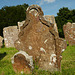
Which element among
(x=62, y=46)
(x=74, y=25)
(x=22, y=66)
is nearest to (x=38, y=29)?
(x=62, y=46)

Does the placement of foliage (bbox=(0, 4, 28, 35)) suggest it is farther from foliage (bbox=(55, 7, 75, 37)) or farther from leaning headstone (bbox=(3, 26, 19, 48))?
leaning headstone (bbox=(3, 26, 19, 48))

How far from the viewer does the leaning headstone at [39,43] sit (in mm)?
3799

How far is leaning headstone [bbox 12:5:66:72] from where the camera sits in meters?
3.80

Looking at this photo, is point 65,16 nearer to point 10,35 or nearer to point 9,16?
point 9,16

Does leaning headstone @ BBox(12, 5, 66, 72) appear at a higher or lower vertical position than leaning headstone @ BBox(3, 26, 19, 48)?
lower

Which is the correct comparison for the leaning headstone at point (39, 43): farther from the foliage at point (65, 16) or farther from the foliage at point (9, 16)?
the foliage at point (65, 16)

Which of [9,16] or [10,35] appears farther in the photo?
[9,16]

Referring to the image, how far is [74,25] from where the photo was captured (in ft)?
32.5

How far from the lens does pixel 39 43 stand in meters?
4.11

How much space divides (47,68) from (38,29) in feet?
4.63

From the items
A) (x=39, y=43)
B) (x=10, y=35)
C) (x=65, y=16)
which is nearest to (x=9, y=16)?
(x=65, y=16)

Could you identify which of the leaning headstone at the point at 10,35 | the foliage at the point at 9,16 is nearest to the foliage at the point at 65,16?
the foliage at the point at 9,16

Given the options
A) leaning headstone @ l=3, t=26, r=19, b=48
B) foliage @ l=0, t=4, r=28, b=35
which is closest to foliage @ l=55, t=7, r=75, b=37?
foliage @ l=0, t=4, r=28, b=35

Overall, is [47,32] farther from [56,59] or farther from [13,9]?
[13,9]
